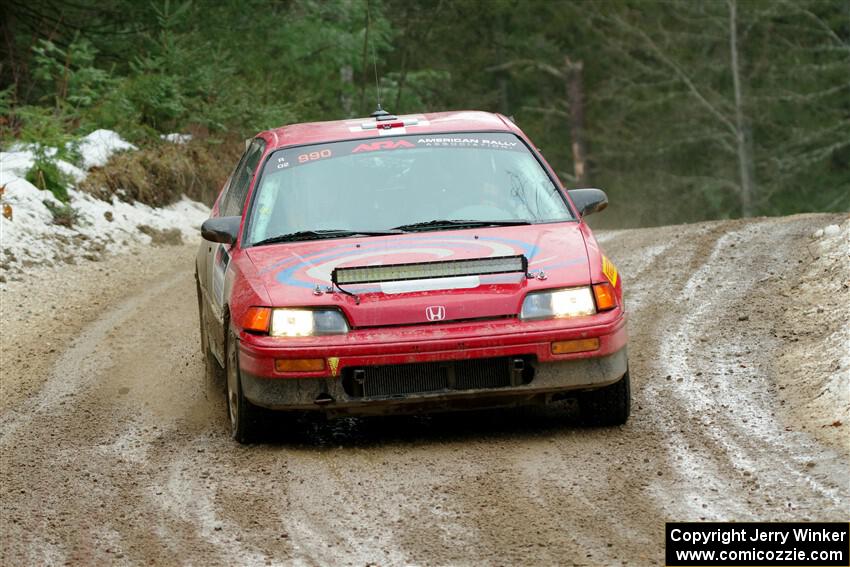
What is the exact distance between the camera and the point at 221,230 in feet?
24.7

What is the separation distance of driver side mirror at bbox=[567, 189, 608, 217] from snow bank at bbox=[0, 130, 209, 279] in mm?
7224

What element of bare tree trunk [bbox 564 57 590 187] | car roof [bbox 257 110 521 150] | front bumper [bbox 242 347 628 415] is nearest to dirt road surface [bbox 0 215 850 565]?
front bumper [bbox 242 347 628 415]

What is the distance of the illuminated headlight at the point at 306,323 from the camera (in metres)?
6.48

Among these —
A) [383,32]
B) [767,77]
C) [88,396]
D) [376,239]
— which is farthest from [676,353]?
[767,77]

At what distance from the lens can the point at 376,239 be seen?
712 cm

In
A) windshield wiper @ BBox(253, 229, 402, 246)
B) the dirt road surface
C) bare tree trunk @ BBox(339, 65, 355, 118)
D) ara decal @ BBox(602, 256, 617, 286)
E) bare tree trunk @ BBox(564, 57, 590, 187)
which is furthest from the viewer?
bare tree trunk @ BBox(564, 57, 590, 187)

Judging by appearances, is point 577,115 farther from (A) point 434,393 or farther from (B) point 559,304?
(A) point 434,393

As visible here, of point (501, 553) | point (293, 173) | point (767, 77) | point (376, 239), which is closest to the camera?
point (501, 553)

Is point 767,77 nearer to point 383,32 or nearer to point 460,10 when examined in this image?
point 460,10

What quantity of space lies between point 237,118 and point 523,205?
54.1 feet

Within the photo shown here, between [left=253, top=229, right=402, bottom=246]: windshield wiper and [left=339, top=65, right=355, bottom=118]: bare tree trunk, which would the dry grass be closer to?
[left=253, top=229, right=402, bottom=246]: windshield wiper

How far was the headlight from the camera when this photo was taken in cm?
653

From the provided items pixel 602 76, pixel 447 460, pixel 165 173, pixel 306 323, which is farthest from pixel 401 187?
pixel 602 76

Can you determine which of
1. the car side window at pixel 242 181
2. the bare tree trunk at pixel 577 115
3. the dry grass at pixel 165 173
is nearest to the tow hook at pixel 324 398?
the car side window at pixel 242 181
